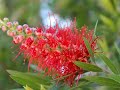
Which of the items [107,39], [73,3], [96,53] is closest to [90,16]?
[73,3]

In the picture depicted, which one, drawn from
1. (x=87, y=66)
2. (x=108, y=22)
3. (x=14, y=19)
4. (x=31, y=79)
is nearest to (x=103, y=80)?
(x=87, y=66)

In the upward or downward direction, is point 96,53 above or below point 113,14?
below

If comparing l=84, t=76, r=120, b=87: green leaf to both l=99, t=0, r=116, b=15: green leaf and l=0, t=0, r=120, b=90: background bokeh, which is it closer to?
l=0, t=0, r=120, b=90: background bokeh

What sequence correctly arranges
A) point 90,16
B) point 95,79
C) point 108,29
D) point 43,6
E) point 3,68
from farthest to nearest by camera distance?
point 43,6 < point 90,16 < point 108,29 < point 3,68 < point 95,79

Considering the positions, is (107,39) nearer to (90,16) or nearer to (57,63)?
(90,16)

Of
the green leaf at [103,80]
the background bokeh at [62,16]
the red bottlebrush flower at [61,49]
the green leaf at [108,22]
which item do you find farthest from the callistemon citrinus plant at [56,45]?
the green leaf at [108,22]

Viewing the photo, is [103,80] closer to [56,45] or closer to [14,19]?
[56,45]
